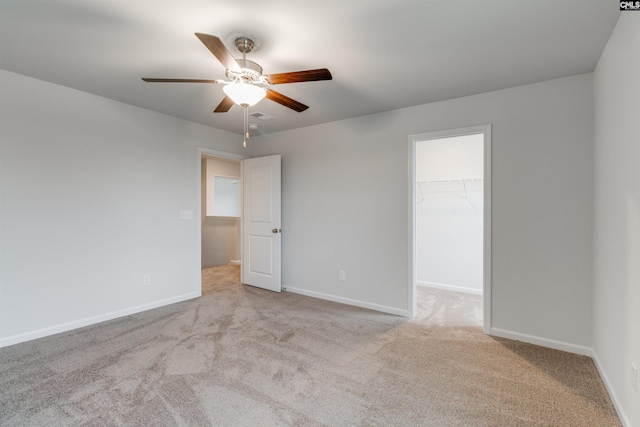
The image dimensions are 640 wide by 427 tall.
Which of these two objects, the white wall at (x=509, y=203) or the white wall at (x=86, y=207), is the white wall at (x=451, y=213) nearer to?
A: the white wall at (x=509, y=203)

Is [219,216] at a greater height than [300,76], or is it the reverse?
[300,76]

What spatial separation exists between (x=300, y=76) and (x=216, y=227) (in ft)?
17.0

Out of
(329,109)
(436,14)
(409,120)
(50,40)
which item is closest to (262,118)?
(329,109)

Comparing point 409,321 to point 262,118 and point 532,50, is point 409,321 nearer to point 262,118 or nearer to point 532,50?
point 532,50

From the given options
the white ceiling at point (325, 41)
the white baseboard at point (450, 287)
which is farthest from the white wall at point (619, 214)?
the white baseboard at point (450, 287)

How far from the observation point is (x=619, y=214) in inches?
72.1

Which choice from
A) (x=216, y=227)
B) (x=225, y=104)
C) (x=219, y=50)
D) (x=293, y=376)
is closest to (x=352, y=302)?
(x=293, y=376)

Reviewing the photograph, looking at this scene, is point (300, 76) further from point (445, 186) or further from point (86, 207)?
point (445, 186)

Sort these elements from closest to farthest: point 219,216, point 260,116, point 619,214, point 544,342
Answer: point 619,214, point 544,342, point 260,116, point 219,216

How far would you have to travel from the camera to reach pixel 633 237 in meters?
1.61

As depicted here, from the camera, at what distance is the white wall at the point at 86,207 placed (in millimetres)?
2648

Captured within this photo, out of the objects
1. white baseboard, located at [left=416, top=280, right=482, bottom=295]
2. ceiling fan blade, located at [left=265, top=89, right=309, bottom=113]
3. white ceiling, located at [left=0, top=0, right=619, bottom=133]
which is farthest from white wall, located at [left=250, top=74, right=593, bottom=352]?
white baseboard, located at [left=416, top=280, right=482, bottom=295]

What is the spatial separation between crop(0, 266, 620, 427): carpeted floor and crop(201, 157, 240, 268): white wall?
3.08m

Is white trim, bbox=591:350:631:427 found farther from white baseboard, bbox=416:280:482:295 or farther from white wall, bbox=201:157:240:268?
white wall, bbox=201:157:240:268
